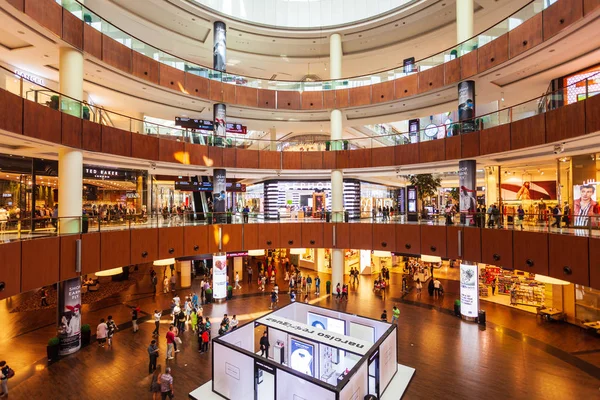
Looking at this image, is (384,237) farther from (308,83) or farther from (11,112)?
(11,112)

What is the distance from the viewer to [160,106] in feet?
68.5

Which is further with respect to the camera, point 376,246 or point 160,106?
point 160,106

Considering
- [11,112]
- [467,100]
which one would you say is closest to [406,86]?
[467,100]

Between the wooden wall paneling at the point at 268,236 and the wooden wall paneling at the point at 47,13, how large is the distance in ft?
44.0

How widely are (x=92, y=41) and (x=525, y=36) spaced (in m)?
18.5

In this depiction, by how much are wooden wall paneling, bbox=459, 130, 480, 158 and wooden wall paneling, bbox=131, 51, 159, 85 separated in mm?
16630

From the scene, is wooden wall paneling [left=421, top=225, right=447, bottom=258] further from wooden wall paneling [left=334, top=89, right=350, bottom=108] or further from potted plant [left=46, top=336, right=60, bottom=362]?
potted plant [left=46, top=336, right=60, bottom=362]

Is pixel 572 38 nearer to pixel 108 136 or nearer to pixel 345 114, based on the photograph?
pixel 345 114

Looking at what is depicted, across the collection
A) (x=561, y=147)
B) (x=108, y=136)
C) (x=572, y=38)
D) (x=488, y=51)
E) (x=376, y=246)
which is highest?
(x=488, y=51)

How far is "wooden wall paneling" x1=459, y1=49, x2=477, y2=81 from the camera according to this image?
1603 centimetres

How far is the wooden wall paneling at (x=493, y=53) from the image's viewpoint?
14492 millimetres

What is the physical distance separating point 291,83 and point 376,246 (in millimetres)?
12337

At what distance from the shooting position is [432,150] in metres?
17.8

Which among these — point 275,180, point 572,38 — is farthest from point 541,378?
point 275,180
